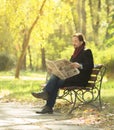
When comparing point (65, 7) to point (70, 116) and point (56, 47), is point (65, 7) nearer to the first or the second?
point (70, 116)

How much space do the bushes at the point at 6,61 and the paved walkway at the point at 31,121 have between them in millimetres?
33198

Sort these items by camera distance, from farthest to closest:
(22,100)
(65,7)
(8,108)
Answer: (65,7) → (22,100) → (8,108)

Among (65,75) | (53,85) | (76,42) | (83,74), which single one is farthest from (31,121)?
(76,42)

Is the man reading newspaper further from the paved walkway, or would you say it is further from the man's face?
the paved walkway

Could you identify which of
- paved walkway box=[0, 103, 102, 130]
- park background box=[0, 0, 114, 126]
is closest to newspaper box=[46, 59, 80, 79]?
paved walkway box=[0, 103, 102, 130]

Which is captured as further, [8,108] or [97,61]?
[97,61]

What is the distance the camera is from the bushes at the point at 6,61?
145 ft

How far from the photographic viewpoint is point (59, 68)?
10133 mm

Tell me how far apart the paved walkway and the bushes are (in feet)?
109

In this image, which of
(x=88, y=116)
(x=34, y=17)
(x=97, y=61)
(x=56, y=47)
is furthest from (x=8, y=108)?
(x=56, y=47)

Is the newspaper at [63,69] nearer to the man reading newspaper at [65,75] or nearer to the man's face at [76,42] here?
the man reading newspaper at [65,75]

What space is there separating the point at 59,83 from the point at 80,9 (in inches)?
1511

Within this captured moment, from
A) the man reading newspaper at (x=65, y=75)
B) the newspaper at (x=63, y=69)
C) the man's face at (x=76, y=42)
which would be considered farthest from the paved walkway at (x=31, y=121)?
the man's face at (x=76, y=42)

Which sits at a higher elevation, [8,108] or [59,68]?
[59,68]
